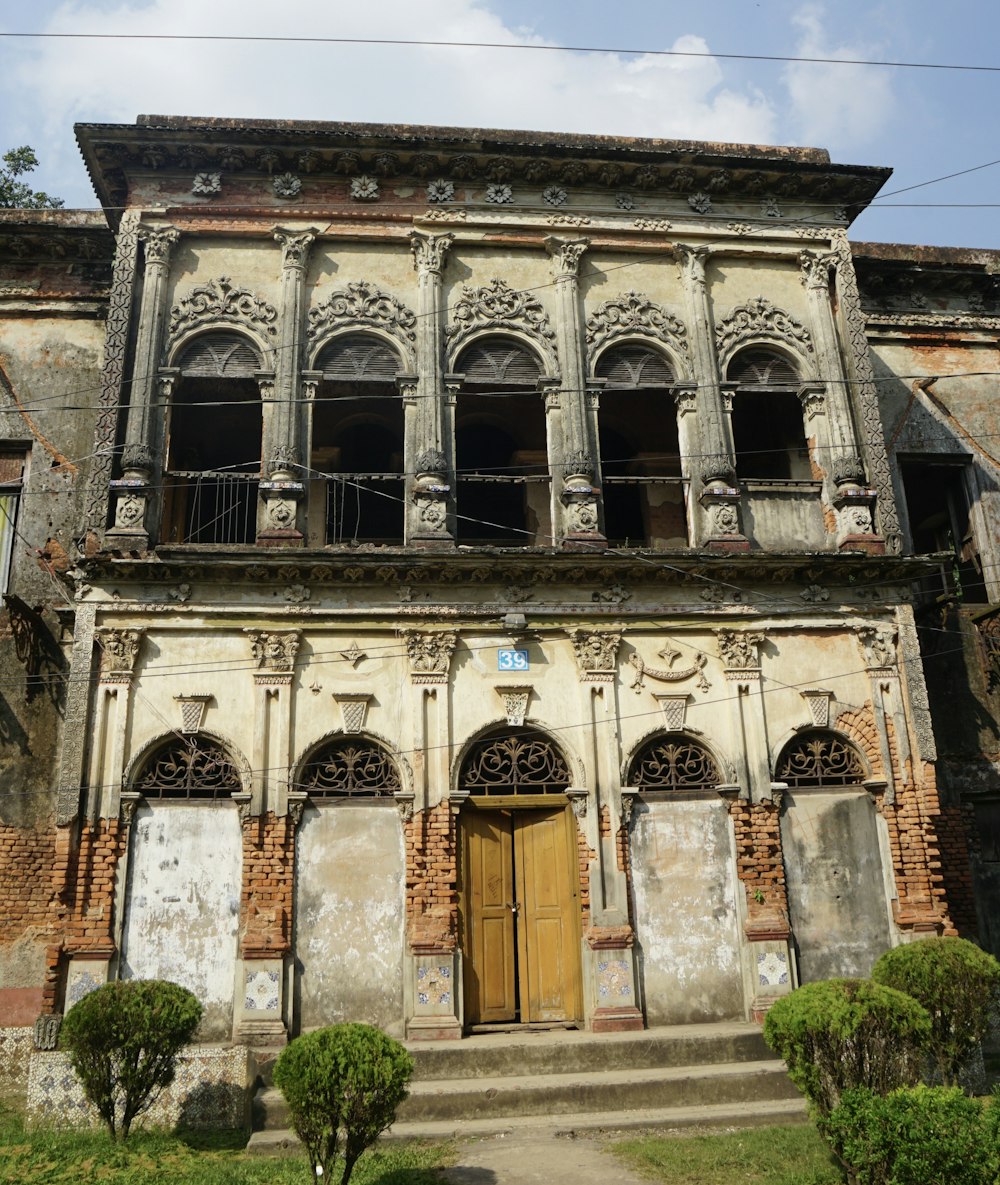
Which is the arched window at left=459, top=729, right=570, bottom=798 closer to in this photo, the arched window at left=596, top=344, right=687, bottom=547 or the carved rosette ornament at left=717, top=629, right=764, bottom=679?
the carved rosette ornament at left=717, top=629, right=764, bottom=679

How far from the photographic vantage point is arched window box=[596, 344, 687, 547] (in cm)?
1423

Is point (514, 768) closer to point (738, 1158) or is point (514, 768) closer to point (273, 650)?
point (273, 650)

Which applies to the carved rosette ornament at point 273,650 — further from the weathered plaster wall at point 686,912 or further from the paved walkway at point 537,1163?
the paved walkway at point 537,1163

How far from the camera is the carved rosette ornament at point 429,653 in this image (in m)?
12.2

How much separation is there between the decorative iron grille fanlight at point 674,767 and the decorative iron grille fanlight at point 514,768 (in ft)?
2.93

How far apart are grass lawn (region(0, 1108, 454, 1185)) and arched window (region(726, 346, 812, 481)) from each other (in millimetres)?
9869

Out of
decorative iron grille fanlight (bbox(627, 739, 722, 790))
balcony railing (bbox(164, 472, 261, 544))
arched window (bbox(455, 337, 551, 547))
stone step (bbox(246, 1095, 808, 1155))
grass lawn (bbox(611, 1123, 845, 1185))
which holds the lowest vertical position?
grass lawn (bbox(611, 1123, 845, 1185))

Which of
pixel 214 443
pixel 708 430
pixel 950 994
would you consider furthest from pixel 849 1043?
pixel 214 443

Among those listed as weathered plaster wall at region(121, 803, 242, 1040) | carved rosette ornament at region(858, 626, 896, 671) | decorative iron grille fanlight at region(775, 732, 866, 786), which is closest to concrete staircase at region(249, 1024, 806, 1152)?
weathered plaster wall at region(121, 803, 242, 1040)

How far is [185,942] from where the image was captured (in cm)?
1120

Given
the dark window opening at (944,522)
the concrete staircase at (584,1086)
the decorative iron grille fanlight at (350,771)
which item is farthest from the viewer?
the dark window opening at (944,522)

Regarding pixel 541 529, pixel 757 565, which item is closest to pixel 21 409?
pixel 541 529

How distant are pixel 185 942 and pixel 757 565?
7.75 metres

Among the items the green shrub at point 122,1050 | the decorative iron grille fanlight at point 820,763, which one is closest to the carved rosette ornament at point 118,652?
the green shrub at point 122,1050
